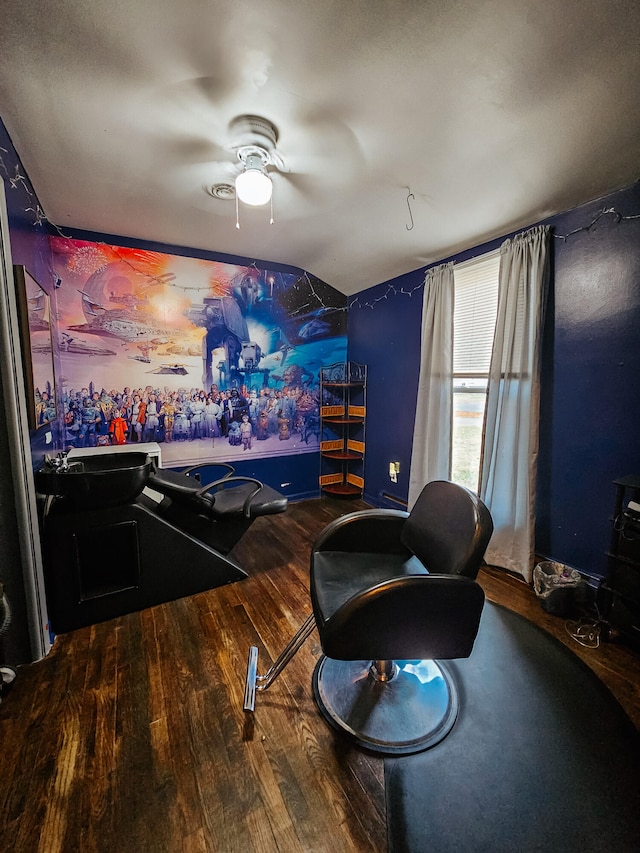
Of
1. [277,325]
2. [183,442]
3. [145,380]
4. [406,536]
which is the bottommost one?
[406,536]

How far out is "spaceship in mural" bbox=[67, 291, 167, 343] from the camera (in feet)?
9.12

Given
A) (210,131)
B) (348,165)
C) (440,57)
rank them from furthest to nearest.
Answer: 1. (348,165)
2. (210,131)
3. (440,57)

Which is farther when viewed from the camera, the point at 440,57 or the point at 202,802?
the point at 440,57

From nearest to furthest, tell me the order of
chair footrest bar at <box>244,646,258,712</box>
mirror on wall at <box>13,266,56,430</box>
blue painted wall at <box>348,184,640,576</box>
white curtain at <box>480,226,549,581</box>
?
chair footrest bar at <box>244,646,258,712</box>
mirror on wall at <box>13,266,56,430</box>
blue painted wall at <box>348,184,640,576</box>
white curtain at <box>480,226,549,581</box>

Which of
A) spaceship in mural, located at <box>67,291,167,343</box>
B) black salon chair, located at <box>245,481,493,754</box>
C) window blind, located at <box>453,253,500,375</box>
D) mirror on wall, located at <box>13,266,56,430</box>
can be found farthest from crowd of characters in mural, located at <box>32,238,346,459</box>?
black salon chair, located at <box>245,481,493,754</box>

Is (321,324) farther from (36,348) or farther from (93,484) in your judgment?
(93,484)

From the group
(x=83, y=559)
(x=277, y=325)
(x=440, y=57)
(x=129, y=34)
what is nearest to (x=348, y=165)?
(x=440, y=57)

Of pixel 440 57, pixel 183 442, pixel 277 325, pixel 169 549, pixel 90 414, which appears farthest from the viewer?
pixel 277 325

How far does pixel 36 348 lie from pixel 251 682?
2037mm

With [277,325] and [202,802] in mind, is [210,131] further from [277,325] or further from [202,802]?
[202,802]

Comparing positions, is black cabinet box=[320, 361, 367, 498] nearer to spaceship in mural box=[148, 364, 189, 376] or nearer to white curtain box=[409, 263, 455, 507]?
white curtain box=[409, 263, 455, 507]

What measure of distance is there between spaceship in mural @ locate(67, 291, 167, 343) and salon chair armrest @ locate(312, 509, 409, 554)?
7.99ft

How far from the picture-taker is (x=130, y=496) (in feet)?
6.37

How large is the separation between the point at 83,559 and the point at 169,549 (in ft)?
1.51
